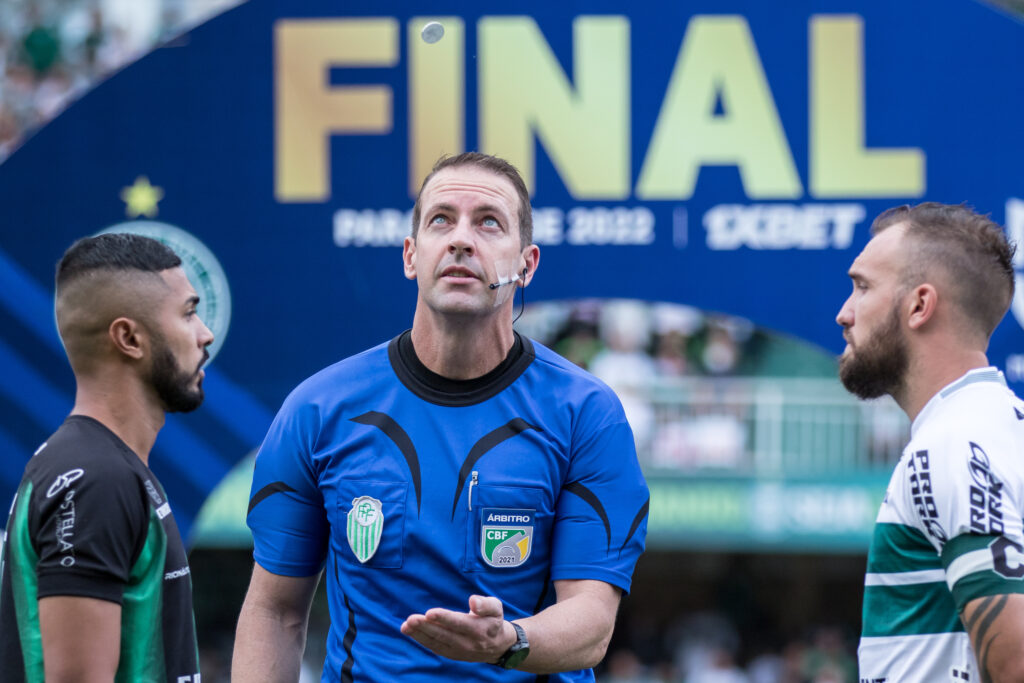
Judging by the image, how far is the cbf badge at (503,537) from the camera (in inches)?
105

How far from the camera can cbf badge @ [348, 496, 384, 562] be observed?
8.82 feet

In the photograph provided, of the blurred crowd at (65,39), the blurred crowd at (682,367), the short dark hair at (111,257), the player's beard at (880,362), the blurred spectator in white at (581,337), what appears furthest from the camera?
the blurred spectator in white at (581,337)

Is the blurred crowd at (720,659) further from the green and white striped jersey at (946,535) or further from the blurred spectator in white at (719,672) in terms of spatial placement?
the green and white striped jersey at (946,535)

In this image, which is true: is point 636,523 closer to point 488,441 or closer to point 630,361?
point 488,441

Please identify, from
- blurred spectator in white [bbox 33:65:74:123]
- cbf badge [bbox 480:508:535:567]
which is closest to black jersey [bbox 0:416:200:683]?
cbf badge [bbox 480:508:535:567]

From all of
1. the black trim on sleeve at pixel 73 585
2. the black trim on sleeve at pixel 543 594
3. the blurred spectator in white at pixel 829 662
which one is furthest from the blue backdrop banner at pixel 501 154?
the blurred spectator in white at pixel 829 662

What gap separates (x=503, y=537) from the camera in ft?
8.76

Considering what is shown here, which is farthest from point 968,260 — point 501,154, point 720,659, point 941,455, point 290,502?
point 720,659

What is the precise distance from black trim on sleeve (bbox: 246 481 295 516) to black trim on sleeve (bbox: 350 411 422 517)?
0.23 metres

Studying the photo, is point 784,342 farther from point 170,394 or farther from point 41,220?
point 170,394

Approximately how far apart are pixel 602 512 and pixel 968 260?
3.80 feet

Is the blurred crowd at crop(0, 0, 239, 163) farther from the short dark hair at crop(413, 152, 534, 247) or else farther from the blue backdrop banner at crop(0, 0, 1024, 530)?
the short dark hair at crop(413, 152, 534, 247)

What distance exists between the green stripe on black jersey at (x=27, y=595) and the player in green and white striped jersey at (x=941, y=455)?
1998mm

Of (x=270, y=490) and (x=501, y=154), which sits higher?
(x=501, y=154)
